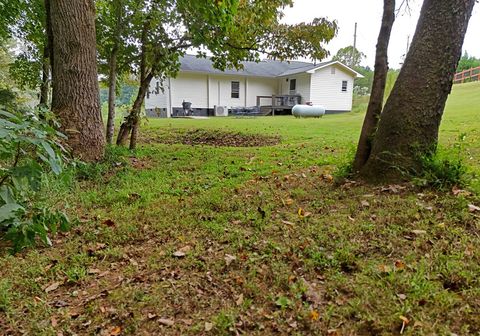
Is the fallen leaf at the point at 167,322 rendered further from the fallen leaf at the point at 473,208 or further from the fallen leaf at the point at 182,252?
the fallen leaf at the point at 473,208

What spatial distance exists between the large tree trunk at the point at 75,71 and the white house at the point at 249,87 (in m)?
16.6

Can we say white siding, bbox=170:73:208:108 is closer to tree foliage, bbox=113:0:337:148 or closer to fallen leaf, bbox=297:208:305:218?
tree foliage, bbox=113:0:337:148

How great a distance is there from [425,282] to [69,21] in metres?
4.73

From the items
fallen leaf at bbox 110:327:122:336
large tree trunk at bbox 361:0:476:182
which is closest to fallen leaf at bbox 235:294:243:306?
fallen leaf at bbox 110:327:122:336

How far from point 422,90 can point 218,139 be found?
6.42 metres

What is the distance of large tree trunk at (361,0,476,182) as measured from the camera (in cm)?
280

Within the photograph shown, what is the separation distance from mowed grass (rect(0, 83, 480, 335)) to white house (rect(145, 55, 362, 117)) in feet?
60.3

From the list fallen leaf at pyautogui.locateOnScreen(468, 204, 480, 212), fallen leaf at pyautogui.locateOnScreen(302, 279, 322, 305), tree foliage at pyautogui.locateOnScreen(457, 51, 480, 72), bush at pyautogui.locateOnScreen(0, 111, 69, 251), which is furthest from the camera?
tree foliage at pyautogui.locateOnScreen(457, 51, 480, 72)

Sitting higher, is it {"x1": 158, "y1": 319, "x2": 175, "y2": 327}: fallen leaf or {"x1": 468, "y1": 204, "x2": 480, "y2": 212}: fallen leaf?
{"x1": 468, "y1": 204, "x2": 480, "y2": 212}: fallen leaf

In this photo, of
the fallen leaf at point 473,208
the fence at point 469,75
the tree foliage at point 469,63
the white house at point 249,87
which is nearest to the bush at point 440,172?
the fallen leaf at point 473,208

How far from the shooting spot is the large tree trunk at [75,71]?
13.6ft

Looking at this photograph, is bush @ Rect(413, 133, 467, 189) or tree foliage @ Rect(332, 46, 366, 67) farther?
tree foliage @ Rect(332, 46, 366, 67)

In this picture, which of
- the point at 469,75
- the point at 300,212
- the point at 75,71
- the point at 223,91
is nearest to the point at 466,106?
the point at 300,212

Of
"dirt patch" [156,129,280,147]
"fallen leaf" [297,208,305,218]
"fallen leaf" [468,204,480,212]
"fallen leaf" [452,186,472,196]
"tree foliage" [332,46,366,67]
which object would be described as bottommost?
"fallen leaf" [297,208,305,218]
